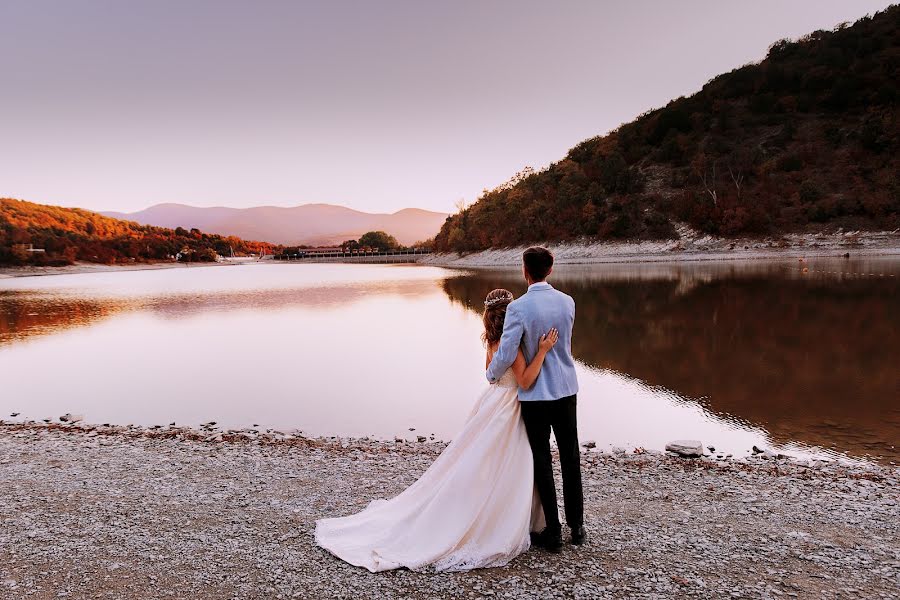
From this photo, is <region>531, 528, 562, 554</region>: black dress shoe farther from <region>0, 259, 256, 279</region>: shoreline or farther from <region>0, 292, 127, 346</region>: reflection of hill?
<region>0, 259, 256, 279</region>: shoreline

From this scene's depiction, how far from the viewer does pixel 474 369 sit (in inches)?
601

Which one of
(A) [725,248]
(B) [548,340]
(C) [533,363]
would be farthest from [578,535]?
(A) [725,248]

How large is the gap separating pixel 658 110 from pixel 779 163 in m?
35.9

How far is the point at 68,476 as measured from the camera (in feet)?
23.1

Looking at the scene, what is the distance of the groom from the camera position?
13.1 feet

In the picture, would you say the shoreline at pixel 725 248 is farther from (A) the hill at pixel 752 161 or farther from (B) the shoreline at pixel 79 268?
(B) the shoreline at pixel 79 268

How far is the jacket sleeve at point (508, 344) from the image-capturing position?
3.94 m

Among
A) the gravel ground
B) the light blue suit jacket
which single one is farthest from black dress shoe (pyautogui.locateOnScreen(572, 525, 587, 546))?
the light blue suit jacket

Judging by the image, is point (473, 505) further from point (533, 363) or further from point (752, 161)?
point (752, 161)

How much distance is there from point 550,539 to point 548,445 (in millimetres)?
941

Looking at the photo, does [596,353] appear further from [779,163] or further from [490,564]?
[779,163]

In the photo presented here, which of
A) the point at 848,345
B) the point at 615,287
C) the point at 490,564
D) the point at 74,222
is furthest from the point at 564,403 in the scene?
the point at 74,222

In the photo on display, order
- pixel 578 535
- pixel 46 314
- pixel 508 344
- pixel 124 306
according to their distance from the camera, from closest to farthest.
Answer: pixel 508 344
pixel 578 535
pixel 46 314
pixel 124 306

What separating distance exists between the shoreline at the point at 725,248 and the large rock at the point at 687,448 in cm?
5534
